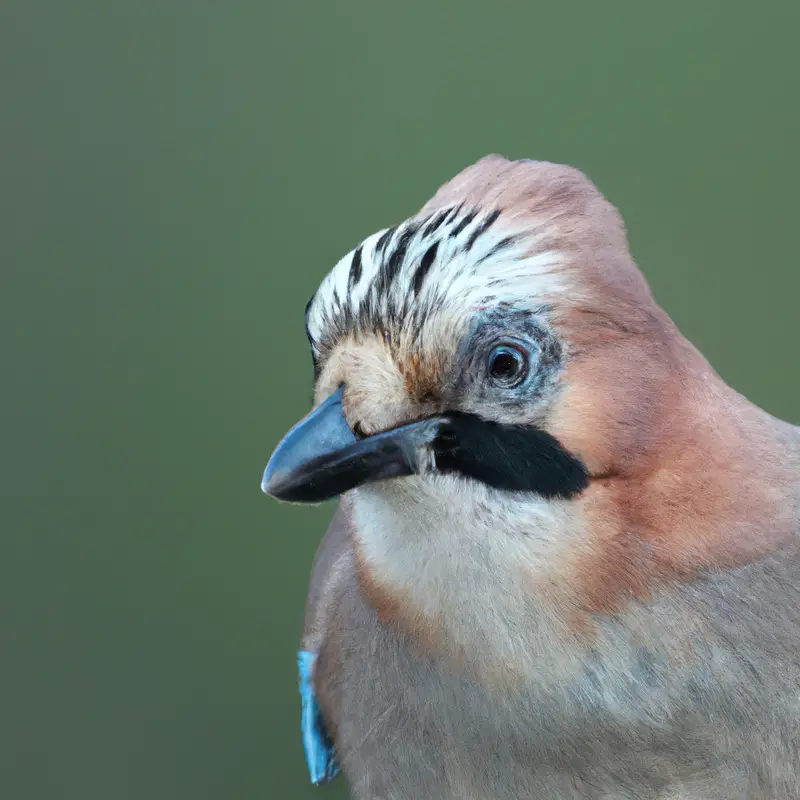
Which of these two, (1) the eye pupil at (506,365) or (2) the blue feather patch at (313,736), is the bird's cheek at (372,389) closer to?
(1) the eye pupil at (506,365)

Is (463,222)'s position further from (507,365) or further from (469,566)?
(469,566)

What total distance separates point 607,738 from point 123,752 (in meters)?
1.25

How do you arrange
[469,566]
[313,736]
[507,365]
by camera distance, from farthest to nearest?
[313,736] < [469,566] < [507,365]

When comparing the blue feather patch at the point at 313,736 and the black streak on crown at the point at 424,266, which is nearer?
the black streak on crown at the point at 424,266

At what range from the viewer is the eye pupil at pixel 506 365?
3.04 feet

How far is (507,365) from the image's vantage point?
3.07 ft

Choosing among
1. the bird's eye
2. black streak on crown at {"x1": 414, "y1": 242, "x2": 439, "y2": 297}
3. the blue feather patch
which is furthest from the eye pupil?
the blue feather patch

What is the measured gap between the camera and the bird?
955 mm

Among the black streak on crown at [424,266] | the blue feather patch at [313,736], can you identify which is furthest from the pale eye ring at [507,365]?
the blue feather patch at [313,736]

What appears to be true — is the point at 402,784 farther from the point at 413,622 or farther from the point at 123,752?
the point at 123,752

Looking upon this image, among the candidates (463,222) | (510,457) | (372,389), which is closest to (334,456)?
(372,389)

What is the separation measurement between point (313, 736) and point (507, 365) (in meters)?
1.15

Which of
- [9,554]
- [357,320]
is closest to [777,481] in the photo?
[357,320]

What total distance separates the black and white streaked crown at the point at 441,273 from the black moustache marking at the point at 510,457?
119 millimetres
